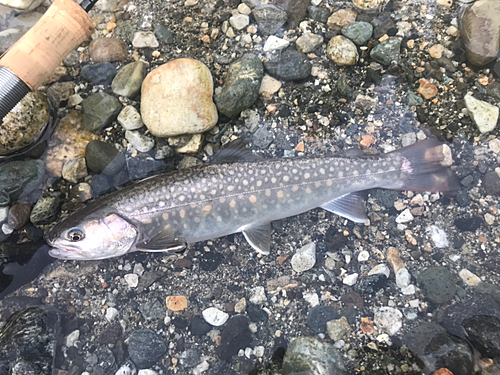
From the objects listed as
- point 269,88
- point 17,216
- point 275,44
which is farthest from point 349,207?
point 17,216

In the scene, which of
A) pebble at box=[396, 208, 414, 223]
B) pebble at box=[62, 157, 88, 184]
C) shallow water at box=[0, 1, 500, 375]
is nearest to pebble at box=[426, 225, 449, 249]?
shallow water at box=[0, 1, 500, 375]

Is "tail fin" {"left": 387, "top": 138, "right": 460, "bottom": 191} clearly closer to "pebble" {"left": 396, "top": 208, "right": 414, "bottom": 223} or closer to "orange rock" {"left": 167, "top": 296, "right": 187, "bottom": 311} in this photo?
"pebble" {"left": 396, "top": 208, "right": 414, "bottom": 223}

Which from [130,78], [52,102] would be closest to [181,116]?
[130,78]

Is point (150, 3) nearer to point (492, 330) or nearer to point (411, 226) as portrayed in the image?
point (411, 226)

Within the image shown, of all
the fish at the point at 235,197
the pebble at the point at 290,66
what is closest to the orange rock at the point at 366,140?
the fish at the point at 235,197

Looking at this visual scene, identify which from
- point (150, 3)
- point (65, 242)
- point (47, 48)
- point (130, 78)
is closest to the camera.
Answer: point (47, 48)

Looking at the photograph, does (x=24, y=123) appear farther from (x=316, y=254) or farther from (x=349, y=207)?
(x=349, y=207)
